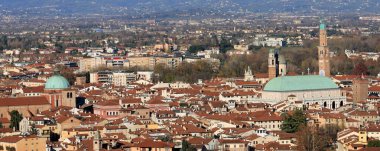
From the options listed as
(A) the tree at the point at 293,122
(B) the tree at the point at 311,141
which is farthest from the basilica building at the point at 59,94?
(B) the tree at the point at 311,141

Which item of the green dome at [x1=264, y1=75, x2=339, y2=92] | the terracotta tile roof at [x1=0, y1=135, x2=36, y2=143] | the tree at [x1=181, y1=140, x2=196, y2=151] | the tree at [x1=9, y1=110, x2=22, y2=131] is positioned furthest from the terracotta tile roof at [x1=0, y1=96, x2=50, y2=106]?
the tree at [x1=181, y1=140, x2=196, y2=151]

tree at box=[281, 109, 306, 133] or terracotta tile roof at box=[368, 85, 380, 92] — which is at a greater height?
tree at box=[281, 109, 306, 133]

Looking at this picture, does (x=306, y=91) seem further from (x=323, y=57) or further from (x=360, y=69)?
(x=360, y=69)

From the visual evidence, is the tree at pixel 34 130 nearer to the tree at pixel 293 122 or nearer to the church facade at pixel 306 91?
the tree at pixel 293 122

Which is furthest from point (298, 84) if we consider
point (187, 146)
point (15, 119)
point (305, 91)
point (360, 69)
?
point (187, 146)

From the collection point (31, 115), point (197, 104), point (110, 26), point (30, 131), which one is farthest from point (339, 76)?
point (110, 26)

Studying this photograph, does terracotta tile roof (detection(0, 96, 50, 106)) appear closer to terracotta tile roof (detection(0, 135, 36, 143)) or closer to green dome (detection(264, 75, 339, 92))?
terracotta tile roof (detection(0, 135, 36, 143))
